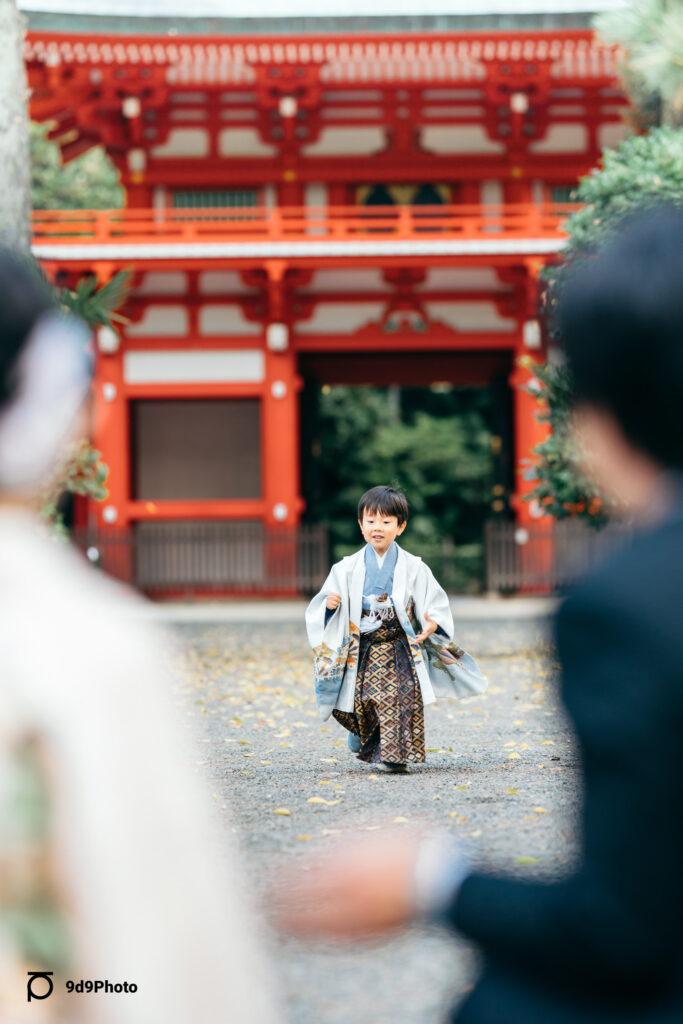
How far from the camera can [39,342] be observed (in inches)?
60.4

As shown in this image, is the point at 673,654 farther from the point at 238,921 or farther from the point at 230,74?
the point at 230,74

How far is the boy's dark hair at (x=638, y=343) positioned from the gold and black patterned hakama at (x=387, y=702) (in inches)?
186

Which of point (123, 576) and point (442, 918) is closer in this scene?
point (442, 918)

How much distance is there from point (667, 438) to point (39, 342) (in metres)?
0.77

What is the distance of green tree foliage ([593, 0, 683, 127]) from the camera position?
10703 mm

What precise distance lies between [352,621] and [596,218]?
6.25m

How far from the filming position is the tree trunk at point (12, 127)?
9484 millimetres

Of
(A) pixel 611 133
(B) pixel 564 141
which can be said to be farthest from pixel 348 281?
(A) pixel 611 133

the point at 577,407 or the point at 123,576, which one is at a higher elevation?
the point at 577,407

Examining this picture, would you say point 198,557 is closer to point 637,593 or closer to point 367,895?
point 367,895

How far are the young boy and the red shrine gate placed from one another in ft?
35.8

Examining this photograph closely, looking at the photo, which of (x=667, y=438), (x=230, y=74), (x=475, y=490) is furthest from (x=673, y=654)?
(x=475, y=490)

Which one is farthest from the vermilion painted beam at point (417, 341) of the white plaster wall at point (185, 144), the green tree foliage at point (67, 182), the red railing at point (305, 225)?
the green tree foliage at point (67, 182)

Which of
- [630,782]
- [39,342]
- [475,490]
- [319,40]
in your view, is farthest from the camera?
[475,490]
